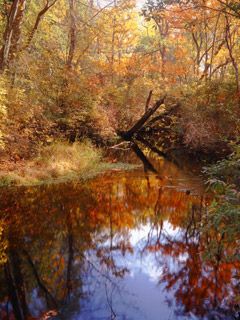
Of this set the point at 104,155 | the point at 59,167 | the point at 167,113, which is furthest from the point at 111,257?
the point at 167,113

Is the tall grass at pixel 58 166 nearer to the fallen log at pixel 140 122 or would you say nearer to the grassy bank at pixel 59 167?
the grassy bank at pixel 59 167

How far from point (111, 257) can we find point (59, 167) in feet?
20.9

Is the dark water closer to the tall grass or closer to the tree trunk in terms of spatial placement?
the tall grass

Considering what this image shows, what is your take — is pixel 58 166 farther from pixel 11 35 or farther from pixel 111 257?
pixel 111 257

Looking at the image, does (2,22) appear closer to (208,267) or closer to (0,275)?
(0,275)

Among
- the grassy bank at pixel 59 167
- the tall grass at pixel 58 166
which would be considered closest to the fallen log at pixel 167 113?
the grassy bank at pixel 59 167

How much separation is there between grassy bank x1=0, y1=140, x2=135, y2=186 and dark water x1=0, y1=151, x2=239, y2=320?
0.69 meters

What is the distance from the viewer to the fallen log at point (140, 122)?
21625 millimetres

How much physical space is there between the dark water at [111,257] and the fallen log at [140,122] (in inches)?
431

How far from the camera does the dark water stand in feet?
17.8

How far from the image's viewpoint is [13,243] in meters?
7.34

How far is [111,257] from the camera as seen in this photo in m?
A: 7.15

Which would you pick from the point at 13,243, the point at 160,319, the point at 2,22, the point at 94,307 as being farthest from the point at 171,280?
the point at 2,22

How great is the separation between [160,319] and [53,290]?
73.7 inches
